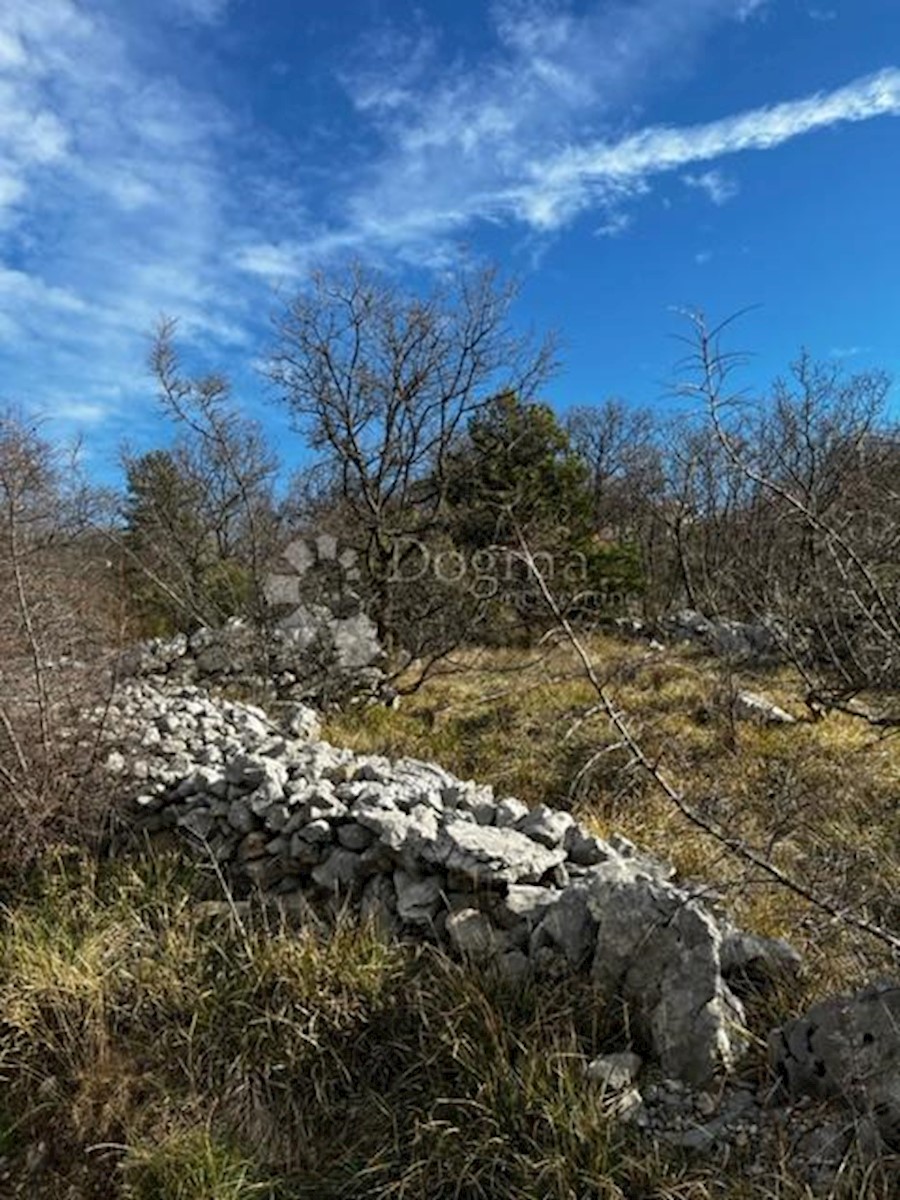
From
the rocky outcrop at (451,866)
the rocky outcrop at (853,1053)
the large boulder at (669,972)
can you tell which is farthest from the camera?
the rocky outcrop at (451,866)

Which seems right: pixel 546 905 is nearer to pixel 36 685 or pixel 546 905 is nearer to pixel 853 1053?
pixel 853 1053

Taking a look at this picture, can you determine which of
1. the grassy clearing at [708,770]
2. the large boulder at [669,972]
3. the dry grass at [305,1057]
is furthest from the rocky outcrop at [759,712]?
the large boulder at [669,972]

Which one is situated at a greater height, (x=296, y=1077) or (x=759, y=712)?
(x=759, y=712)

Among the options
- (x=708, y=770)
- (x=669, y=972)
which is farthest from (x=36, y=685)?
(x=708, y=770)

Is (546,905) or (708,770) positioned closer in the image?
(546,905)

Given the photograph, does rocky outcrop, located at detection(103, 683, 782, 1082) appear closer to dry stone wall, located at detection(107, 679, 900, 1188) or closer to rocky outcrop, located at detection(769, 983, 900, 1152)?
dry stone wall, located at detection(107, 679, 900, 1188)

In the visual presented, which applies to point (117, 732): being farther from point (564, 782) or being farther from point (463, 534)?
point (463, 534)

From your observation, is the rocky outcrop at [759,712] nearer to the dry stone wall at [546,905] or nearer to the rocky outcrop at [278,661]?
the dry stone wall at [546,905]

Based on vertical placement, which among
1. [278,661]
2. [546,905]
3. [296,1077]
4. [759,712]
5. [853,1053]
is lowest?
[296,1077]

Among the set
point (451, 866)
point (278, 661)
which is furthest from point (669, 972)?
point (278, 661)

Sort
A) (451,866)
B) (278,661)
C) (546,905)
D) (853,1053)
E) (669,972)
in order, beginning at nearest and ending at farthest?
(853,1053) → (669,972) → (546,905) → (451,866) → (278,661)

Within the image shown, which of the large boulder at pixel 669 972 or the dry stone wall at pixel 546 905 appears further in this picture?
the large boulder at pixel 669 972

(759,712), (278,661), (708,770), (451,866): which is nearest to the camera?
(451,866)

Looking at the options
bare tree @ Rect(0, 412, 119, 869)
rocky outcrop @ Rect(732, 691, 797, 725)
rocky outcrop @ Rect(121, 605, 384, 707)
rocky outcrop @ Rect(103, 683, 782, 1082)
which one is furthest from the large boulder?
rocky outcrop @ Rect(121, 605, 384, 707)
